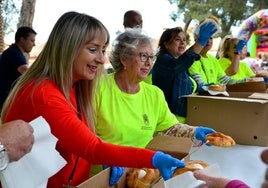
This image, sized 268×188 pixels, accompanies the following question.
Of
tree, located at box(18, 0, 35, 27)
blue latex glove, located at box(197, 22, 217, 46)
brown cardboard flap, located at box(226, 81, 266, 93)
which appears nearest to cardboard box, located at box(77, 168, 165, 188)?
blue latex glove, located at box(197, 22, 217, 46)

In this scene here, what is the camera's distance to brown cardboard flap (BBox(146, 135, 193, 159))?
1.26 meters

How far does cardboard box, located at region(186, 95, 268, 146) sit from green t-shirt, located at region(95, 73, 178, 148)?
0.37m

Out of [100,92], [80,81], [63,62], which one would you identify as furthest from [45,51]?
[100,92]

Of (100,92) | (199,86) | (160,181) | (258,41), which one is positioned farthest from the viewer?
(258,41)

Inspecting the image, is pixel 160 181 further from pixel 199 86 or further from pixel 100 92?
pixel 199 86

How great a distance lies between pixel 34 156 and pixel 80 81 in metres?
0.48

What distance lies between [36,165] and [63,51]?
1.31ft

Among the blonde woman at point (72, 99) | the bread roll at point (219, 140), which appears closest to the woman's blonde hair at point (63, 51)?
the blonde woman at point (72, 99)

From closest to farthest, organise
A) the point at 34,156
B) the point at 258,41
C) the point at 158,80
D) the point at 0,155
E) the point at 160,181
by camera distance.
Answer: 1. the point at 0,155
2. the point at 34,156
3. the point at 160,181
4. the point at 158,80
5. the point at 258,41

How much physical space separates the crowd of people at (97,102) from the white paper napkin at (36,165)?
56 millimetres

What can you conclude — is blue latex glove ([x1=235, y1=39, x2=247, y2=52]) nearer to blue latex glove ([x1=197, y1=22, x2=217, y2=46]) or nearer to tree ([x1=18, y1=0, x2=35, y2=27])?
blue latex glove ([x1=197, y1=22, x2=217, y2=46])

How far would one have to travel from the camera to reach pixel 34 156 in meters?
0.80

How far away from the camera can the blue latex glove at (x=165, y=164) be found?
37.0 inches

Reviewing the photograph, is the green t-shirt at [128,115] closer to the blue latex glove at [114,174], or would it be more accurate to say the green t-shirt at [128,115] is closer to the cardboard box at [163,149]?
the cardboard box at [163,149]
